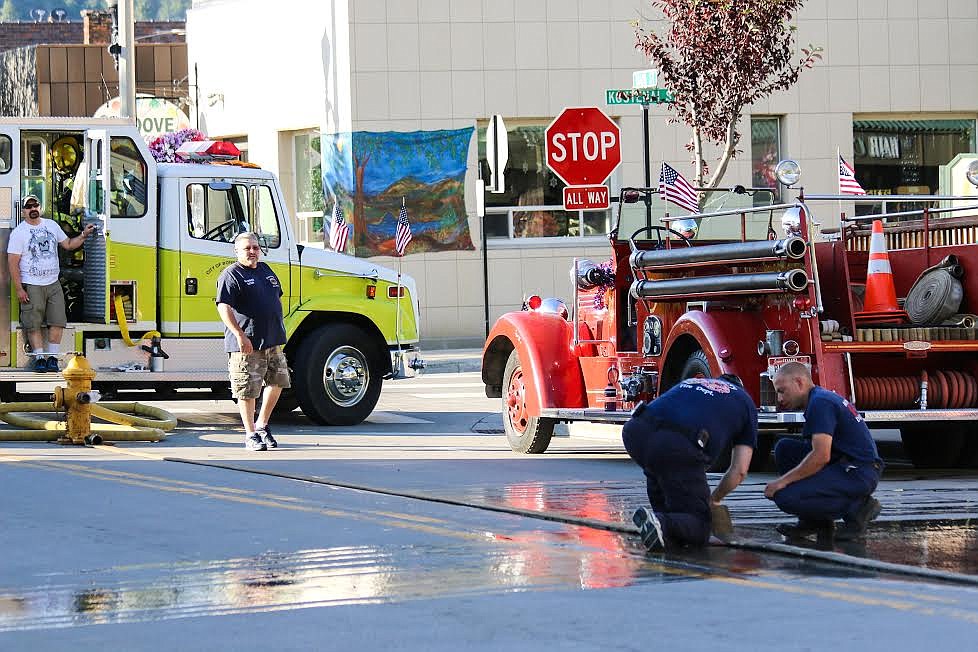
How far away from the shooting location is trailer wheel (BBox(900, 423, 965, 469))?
531 inches

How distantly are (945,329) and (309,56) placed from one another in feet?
69.6

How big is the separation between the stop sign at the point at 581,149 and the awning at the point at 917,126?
12.3m

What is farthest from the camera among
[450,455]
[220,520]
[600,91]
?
[600,91]

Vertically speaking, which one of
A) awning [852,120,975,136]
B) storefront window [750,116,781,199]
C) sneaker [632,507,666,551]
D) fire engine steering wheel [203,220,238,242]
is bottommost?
sneaker [632,507,666,551]

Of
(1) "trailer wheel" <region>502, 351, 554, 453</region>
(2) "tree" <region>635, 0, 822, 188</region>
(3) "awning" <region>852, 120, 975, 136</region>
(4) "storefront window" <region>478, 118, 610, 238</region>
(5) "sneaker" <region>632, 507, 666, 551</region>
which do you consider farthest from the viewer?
(3) "awning" <region>852, 120, 975, 136</region>

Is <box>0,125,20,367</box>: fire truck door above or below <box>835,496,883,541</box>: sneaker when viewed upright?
above

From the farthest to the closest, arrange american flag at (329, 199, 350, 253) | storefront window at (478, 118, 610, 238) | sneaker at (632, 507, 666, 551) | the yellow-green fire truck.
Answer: storefront window at (478, 118, 610, 238) < american flag at (329, 199, 350, 253) < the yellow-green fire truck < sneaker at (632, 507, 666, 551)

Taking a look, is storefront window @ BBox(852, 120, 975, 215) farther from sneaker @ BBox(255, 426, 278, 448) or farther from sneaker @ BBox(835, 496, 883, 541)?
sneaker @ BBox(835, 496, 883, 541)

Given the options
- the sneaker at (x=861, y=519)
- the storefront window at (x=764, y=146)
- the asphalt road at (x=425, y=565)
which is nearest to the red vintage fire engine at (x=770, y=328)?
the asphalt road at (x=425, y=565)

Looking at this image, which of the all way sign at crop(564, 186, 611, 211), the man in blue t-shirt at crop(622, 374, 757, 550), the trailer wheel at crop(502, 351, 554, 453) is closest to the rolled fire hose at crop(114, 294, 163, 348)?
the trailer wheel at crop(502, 351, 554, 453)

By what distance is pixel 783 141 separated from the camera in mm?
32250

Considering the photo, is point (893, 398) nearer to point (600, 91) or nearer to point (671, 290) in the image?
point (671, 290)

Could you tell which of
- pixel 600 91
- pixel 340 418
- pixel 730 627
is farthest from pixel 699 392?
pixel 600 91

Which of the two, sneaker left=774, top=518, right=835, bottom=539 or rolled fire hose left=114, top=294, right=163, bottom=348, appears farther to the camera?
rolled fire hose left=114, top=294, right=163, bottom=348
